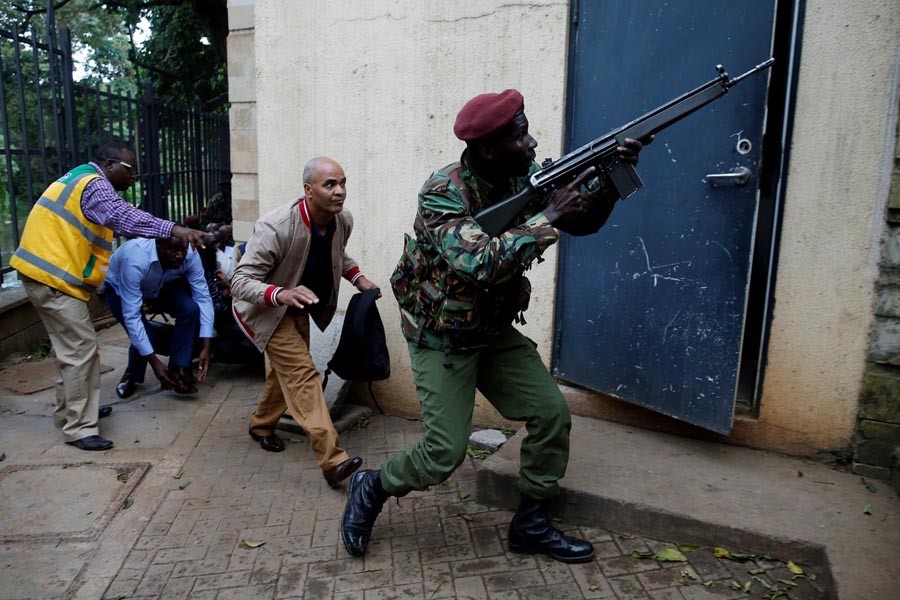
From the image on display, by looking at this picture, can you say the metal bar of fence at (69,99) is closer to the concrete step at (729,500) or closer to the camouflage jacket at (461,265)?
the camouflage jacket at (461,265)

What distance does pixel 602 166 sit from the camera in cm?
284

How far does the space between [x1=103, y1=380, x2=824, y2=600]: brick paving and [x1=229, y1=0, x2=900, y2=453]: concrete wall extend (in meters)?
1.05

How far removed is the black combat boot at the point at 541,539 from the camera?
316 cm

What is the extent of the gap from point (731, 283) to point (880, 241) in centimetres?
69

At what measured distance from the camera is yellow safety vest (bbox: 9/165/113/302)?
14.4ft

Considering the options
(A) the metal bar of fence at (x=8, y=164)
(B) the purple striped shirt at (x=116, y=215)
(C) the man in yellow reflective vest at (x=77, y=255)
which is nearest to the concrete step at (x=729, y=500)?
(B) the purple striped shirt at (x=116, y=215)

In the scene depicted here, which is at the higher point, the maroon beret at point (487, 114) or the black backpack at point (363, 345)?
the maroon beret at point (487, 114)

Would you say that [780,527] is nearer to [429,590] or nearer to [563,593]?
[563,593]

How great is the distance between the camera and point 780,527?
3115 mm

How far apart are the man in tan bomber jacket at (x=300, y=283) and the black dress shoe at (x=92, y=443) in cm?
126

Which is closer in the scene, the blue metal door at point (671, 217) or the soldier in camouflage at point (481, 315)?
the soldier in camouflage at point (481, 315)

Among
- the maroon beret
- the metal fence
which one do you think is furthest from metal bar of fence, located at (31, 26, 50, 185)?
the maroon beret

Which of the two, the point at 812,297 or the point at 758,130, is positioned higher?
the point at 758,130

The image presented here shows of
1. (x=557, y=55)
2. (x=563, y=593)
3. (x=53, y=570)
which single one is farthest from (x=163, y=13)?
(x=563, y=593)
